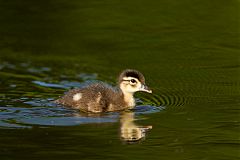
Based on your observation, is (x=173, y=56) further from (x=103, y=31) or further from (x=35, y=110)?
(x=35, y=110)

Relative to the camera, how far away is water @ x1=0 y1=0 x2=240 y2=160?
7.91m

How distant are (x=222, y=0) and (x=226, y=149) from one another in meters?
7.31

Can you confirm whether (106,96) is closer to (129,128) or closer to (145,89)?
(145,89)

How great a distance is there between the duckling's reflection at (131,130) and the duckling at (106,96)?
19.9 inches

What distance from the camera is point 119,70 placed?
37.5ft

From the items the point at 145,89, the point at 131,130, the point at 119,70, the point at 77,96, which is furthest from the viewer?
the point at 119,70

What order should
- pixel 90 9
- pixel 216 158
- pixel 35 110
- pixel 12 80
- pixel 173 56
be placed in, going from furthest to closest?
pixel 90 9 → pixel 173 56 → pixel 12 80 → pixel 35 110 → pixel 216 158

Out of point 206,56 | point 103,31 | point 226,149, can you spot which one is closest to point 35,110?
point 226,149

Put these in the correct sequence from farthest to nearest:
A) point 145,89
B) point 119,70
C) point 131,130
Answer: point 119,70 → point 145,89 → point 131,130

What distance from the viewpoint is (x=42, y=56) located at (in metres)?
12.4

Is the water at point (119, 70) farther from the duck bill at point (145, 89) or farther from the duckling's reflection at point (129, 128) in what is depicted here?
the duck bill at point (145, 89)

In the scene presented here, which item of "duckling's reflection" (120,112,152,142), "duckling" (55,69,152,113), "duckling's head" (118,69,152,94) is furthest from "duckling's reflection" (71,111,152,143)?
"duckling's head" (118,69,152,94)

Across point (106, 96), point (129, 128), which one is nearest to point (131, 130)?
point (129, 128)

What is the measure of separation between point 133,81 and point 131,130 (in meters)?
1.44
